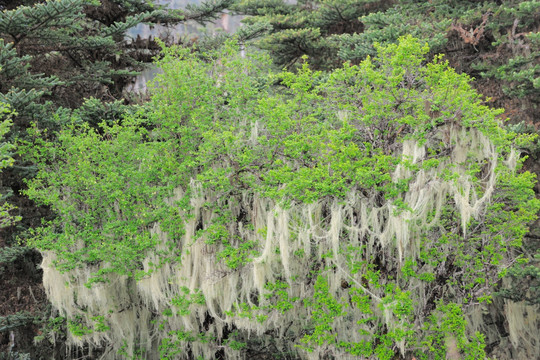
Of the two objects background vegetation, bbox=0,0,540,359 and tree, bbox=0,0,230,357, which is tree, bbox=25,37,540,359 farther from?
tree, bbox=0,0,230,357

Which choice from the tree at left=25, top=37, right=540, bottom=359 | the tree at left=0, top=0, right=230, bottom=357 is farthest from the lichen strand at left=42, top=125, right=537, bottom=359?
the tree at left=0, top=0, right=230, bottom=357

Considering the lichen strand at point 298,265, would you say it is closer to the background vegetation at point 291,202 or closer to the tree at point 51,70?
the background vegetation at point 291,202

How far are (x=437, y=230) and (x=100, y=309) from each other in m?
7.65

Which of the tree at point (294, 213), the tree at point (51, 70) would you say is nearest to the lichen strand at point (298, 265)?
the tree at point (294, 213)

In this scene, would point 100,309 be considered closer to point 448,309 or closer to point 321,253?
point 321,253

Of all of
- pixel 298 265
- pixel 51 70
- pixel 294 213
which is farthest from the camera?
pixel 51 70

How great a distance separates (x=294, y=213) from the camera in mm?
9703

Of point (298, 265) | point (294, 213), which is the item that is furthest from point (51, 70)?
point (298, 265)

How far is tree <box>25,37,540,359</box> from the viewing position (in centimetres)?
920

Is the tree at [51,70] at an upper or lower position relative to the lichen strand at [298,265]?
upper

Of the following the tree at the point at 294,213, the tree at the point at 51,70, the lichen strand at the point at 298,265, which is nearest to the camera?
the lichen strand at the point at 298,265

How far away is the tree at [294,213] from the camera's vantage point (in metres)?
9.20

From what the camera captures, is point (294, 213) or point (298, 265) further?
point (298, 265)

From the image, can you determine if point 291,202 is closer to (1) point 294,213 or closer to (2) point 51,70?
(1) point 294,213
